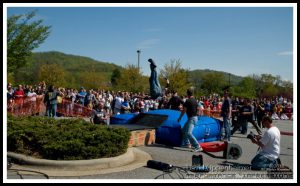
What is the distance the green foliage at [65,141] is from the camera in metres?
7.06

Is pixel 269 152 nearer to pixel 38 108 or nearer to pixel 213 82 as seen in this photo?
pixel 38 108

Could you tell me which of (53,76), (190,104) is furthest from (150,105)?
(53,76)

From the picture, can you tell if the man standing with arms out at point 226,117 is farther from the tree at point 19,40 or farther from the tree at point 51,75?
the tree at point 51,75

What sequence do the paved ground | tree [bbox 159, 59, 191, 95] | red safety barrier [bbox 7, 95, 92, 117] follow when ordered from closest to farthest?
1. the paved ground
2. red safety barrier [bbox 7, 95, 92, 117]
3. tree [bbox 159, 59, 191, 95]

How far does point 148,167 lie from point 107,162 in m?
0.88

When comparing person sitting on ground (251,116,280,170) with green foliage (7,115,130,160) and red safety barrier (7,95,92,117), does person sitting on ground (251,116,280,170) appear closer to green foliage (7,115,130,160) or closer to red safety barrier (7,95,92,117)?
green foliage (7,115,130,160)

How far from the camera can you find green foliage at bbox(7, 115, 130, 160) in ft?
23.2

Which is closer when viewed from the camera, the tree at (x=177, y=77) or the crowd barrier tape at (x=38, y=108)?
the crowd barrier tape at (x=38, y=108)

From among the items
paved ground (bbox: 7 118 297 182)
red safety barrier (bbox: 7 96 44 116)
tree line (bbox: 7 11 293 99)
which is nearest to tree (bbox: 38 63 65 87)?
tree line (bbox: 7 11 293 99)

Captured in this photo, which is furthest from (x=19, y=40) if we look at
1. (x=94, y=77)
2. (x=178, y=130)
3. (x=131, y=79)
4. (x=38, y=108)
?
(x=94, y=77)

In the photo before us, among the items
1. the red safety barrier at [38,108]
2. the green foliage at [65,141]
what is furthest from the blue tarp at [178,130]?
the red safety barrier at [38,108]

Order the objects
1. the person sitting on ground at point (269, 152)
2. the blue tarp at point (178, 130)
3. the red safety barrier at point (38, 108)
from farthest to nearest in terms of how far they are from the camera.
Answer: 1. the red safety barrier at point (38, 108)
2. the blue tarp at point (178, 130)
3. the person sitting on ground at point (269, 152)

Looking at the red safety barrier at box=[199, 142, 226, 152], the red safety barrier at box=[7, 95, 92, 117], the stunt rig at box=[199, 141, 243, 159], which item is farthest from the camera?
the red safety barrier at box=[7, 95, 92, 117]

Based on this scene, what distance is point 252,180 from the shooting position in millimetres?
6102
